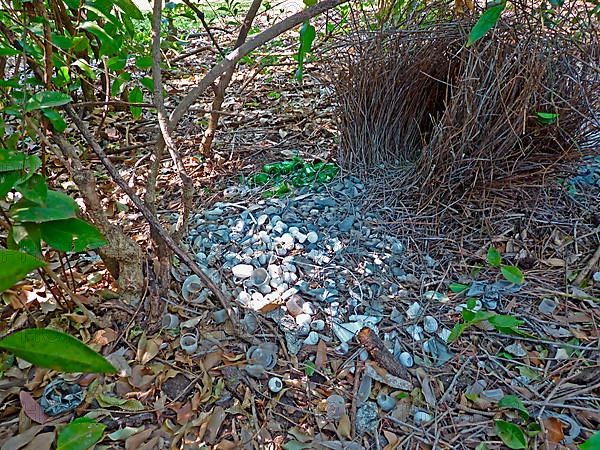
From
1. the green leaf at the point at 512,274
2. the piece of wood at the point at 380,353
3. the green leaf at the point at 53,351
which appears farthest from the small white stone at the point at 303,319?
the green leaf at the point at 53,351

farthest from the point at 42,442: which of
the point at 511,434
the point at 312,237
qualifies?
the point at 511,434

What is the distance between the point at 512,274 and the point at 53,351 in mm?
992

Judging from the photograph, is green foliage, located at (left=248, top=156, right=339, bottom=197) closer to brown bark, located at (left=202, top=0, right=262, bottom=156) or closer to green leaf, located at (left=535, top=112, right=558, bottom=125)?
brown bark, located at (left=202, top=0, right=262, bottom=156)

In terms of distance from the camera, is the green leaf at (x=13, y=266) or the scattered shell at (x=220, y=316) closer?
the green leaf at (x=13, y=266)

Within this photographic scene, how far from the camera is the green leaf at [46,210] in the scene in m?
0.62

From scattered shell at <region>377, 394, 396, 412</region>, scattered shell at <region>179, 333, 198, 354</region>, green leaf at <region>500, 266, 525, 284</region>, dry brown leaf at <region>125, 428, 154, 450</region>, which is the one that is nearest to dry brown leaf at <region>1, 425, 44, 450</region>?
dry brown leaf at <region>125, 428, 154, 450</region>

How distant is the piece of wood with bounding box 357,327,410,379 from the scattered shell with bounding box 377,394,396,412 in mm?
53

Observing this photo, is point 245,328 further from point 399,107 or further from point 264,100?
point 264,100

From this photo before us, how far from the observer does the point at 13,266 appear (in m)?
0.41

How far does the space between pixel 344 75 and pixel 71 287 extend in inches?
38.2

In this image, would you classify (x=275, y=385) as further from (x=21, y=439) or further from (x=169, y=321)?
(x=21, y=439)

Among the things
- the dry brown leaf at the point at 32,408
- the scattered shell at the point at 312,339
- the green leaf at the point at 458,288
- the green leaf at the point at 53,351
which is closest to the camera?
the green leaf at the point at 53,351

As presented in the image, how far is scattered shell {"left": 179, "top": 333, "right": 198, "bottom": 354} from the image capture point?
3.35 feet

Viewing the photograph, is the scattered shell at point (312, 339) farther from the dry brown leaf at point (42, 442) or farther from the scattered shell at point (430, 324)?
the dry brown leaf at point (42, 442)
